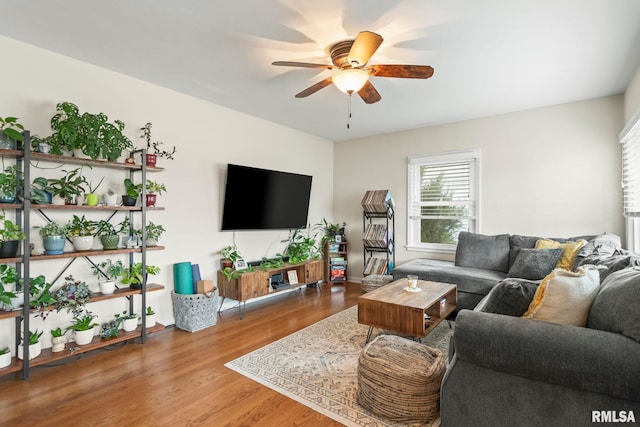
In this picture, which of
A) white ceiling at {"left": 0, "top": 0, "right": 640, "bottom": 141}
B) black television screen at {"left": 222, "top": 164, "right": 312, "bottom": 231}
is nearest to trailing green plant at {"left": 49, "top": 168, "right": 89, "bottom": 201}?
white ceiling at {"left": 0, "top": 0, "right": 640, "bottom": 141}

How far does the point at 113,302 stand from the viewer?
303 cm

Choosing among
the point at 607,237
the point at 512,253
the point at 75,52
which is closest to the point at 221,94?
the point at 75,52

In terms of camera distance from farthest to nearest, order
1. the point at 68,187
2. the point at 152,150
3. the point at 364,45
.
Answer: the point at 152,150, the point at 68,187, the point at 364,45

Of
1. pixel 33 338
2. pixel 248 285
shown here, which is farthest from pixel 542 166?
pixel 33 338

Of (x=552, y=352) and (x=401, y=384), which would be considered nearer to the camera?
(x=552, y=352)

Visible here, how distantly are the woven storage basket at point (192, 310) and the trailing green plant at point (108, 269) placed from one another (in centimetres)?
63

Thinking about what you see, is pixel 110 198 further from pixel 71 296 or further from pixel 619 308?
pixel 619 308

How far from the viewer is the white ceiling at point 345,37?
2.07 meters

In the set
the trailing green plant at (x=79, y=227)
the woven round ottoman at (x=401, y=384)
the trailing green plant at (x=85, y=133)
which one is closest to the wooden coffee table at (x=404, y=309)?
the woven round ottoman at (x=401, y=384)

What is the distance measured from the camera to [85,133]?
2.56 m

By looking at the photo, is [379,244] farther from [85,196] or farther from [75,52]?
[75,52]

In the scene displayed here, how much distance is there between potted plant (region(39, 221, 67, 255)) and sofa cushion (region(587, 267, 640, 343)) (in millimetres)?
3544

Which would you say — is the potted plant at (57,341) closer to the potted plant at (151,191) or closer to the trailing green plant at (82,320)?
the trailing green plant at (82,320)

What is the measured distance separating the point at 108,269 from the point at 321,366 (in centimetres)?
214
